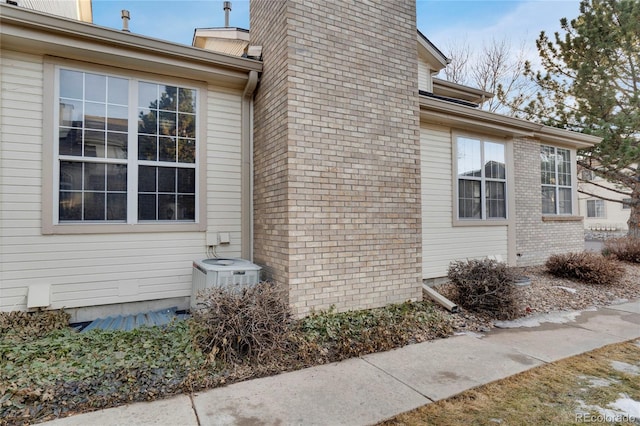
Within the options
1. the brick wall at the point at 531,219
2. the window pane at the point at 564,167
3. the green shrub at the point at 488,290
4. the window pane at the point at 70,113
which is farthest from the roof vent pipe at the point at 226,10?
the window pane at the point at 564,167

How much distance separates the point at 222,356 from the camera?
11.1 feet

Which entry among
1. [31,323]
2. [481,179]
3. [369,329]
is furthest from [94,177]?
[481,179]

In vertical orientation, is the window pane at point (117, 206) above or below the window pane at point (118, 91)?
below

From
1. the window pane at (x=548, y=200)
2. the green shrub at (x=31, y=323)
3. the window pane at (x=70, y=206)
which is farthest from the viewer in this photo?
the window pane at (x=548, y=200)

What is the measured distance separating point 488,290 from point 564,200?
22.3ft

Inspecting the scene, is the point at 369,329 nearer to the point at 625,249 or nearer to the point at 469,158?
the point at 469,158

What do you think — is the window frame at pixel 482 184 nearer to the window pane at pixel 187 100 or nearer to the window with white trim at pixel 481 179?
the window with white trim at pixel 481 179

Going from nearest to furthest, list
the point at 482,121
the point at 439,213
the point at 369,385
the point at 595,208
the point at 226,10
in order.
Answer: the point at 369,385 < the point at 439,213 < the point at 482,121 < the point at 226,10 < the point at 595,208

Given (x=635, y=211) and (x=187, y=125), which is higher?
(x=187, y=125)

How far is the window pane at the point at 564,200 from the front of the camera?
31.9 feet

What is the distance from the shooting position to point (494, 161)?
8.15 meters

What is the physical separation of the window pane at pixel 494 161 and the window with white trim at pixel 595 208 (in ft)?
88.8

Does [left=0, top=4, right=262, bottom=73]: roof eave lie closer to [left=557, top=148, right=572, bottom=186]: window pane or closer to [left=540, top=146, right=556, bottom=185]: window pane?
[left=540, top=146, right=556, bottom=185]: window pane

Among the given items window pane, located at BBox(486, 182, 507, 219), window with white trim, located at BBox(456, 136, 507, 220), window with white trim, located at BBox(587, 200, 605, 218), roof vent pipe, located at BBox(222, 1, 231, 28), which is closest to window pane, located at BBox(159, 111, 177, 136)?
window with white trim, located at BBox(456, 136, 507, 220)
